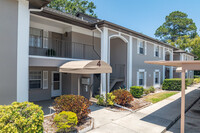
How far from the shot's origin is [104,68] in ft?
26.3

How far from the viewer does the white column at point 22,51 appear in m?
6.30

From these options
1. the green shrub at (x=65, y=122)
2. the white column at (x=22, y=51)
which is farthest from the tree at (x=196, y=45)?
the white column at (x=22, y=51)

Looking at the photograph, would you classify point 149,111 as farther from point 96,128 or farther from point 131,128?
point 96,128

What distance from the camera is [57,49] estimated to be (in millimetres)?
11219

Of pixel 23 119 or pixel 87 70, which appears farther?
pixel 87 70

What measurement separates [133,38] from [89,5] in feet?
84.9

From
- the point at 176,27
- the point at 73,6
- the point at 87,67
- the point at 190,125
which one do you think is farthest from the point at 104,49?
the point at 176,27

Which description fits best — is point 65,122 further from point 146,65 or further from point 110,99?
point 146,65

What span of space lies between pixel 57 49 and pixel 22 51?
4.84 metres

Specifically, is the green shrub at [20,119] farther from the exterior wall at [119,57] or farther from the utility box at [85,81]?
the exterior wall at [119,57]

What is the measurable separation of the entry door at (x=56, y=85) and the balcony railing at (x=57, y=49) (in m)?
1.87

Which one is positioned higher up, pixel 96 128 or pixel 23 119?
pixel 23 119

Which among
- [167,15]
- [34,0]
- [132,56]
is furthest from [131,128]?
[167,15]

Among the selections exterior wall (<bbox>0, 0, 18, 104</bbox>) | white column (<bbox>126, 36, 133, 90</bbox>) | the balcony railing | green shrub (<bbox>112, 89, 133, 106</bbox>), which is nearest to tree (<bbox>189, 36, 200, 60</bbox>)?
white column (<bbox>126, 36, 133, 90</bbox>)
